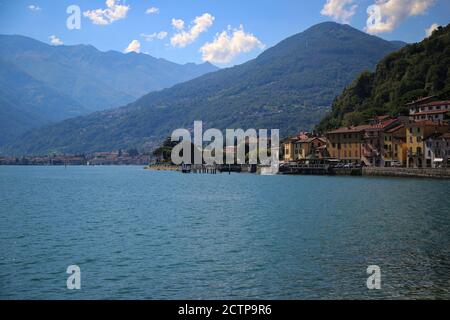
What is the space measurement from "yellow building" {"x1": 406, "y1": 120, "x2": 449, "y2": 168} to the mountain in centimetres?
2224

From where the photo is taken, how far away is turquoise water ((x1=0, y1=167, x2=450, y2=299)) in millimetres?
23531

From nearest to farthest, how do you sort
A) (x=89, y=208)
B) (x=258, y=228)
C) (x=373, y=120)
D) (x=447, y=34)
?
(x=258, y=228) < (x=89, y=208) < (x=373, y=120) < (x=447, y=34)

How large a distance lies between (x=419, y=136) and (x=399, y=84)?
141ft

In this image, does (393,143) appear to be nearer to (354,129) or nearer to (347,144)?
(354,129)

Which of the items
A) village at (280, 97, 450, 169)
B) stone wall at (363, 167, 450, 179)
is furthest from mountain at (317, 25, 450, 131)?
stone wall at (363, 167, 450, 179)

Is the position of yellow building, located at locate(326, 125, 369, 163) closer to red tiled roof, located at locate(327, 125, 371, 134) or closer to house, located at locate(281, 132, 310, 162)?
red tiled roof, located at locate(327, 125, 371, 134)

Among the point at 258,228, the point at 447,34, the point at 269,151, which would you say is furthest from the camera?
the point at 269,151

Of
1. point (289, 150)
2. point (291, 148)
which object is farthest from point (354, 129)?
point (289, 150)

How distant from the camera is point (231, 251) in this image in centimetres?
3169

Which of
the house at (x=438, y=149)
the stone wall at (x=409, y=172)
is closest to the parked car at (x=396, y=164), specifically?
the stone wall at (x=409, y=172)

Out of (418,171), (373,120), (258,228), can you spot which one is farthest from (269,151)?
(258,228)
